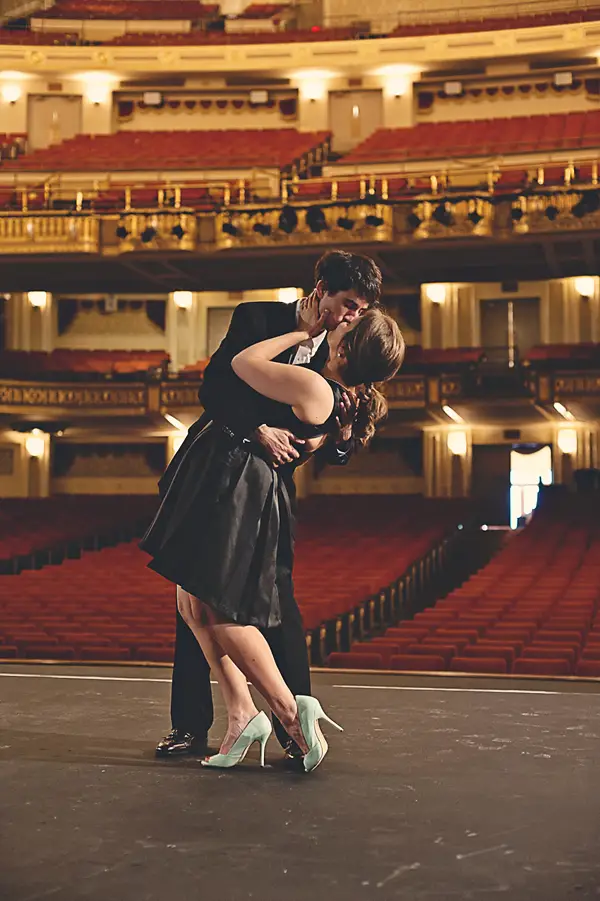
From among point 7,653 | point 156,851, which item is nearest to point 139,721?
point 156,851

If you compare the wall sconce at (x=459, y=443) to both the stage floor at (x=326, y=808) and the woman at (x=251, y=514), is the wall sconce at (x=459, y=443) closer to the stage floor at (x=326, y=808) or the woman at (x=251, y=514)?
the stage floor at (x=326, y=808)

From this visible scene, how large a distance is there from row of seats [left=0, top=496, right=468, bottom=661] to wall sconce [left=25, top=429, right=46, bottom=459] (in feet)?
14.5

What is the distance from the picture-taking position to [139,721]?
85.5 inches

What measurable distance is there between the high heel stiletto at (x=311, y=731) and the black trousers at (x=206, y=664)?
0.08 metres

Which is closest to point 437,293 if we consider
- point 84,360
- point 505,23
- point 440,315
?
point 440,315

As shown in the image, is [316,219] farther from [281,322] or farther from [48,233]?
[281,322]

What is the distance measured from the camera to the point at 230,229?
36.5 feet

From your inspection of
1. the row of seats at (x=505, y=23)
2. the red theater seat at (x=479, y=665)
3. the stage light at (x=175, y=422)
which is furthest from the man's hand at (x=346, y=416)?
the row of seats at (x=505, y=23)

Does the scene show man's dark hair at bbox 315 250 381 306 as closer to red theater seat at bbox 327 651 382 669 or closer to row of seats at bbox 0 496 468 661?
red theater seat at bbox 327 651 382 669

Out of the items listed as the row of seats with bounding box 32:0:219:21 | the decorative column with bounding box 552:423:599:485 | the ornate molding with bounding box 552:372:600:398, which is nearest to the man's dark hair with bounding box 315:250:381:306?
the ornate molding with bounding box 552:372:600:398

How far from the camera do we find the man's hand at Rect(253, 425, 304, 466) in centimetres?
181

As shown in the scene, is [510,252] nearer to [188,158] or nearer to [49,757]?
[188,158]

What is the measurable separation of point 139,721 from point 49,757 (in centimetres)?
39

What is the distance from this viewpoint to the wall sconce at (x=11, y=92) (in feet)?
49.6
